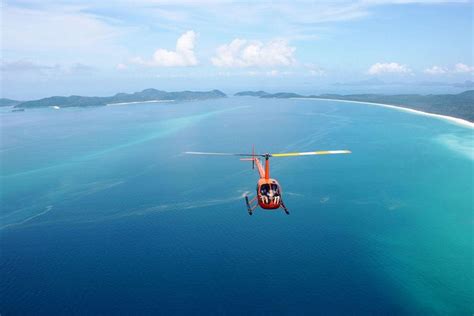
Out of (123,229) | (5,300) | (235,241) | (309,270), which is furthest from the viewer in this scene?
(123,229)

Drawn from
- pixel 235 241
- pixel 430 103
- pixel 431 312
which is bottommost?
pixel 431 312

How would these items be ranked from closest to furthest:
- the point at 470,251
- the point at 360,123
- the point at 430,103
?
the point at 470,251 < the point at 360,123 < the point at 430,103

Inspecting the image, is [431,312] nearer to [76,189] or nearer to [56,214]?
[56,214]

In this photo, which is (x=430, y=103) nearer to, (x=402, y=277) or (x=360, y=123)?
(x=360, y=123)

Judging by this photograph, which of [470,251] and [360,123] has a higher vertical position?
[360,123]

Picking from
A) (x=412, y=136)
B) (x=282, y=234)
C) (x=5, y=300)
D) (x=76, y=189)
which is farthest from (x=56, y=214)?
(x=412, y=136)

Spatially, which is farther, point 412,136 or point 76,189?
point 412,136

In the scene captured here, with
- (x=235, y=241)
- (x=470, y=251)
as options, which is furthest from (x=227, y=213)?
(x=470, y=251)
